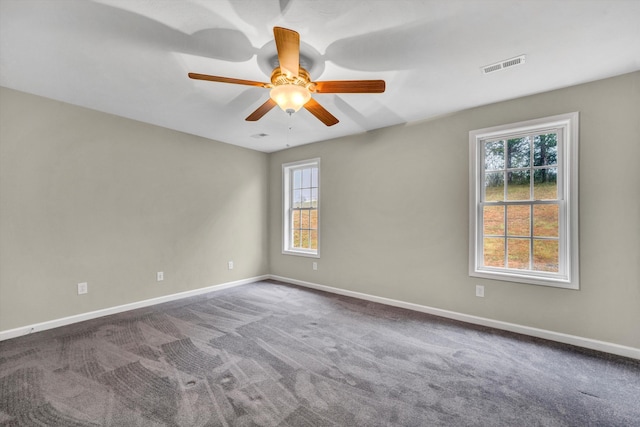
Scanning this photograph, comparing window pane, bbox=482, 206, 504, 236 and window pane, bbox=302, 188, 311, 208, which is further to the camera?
window pane, bbox=302, 188, 311, 208

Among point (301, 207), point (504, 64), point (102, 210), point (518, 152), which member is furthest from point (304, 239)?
point (504, 64)

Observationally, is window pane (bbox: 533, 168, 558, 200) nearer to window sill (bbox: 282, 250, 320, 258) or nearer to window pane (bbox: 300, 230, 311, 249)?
window sill (bbox: 282, 250, 320, 258)

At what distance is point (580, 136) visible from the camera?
2.70 metres

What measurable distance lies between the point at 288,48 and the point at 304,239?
12.4ft

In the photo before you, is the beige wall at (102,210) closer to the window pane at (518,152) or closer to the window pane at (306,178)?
the window pane at (306,178)

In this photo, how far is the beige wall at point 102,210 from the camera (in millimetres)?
2879

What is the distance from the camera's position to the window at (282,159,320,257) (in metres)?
4.98

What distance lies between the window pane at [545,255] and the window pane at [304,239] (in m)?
3.25

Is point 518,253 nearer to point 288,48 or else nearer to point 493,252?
point 493,252

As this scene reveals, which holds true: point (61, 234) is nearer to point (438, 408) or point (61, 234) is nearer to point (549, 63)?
point (438, 408)

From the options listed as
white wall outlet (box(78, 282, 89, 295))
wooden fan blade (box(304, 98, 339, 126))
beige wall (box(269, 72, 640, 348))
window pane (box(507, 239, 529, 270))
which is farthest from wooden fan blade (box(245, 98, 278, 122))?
window pane (box(507, 239, 529, 270))

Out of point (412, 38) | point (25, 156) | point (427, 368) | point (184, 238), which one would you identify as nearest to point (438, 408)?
point (427, 368)

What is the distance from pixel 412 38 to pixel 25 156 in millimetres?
3877

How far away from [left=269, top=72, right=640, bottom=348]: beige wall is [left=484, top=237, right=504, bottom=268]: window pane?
0.22 metres
